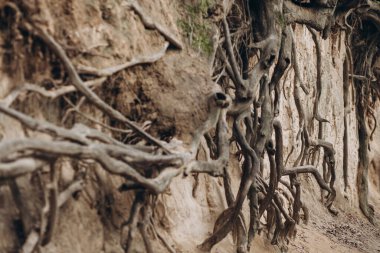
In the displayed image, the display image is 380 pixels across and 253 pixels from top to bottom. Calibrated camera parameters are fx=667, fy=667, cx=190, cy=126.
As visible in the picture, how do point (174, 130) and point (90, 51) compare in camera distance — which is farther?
point (174, 130)

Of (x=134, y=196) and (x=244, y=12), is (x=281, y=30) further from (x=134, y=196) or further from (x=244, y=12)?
(x=134, y=196)

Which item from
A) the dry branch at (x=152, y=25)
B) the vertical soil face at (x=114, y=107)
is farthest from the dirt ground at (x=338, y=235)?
the dry branch at (x=152, y=25)

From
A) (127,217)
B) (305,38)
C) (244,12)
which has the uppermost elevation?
(305,38)

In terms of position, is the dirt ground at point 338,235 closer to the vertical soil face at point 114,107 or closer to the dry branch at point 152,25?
the vertical soil face at point 114,107

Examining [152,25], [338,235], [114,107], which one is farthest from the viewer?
[338,235]

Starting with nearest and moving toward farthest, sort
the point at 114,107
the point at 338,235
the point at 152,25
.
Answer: the point at 114,107 < the point at 152,25 < the point at 338,235

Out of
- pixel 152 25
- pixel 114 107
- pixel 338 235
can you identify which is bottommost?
pixel 338 235

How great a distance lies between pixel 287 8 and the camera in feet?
21.6

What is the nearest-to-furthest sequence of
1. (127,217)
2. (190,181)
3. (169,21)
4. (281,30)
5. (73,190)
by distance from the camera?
(73,190), (127,217), (169,21), (190,181), (281,30)

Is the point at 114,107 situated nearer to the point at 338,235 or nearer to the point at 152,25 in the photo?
the point at 152,25

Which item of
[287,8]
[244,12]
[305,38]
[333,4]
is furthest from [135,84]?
[305,38]

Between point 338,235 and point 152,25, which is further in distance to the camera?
point 338,235

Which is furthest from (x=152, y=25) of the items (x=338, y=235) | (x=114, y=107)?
(x=338, y=235)

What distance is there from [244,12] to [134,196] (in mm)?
2385
